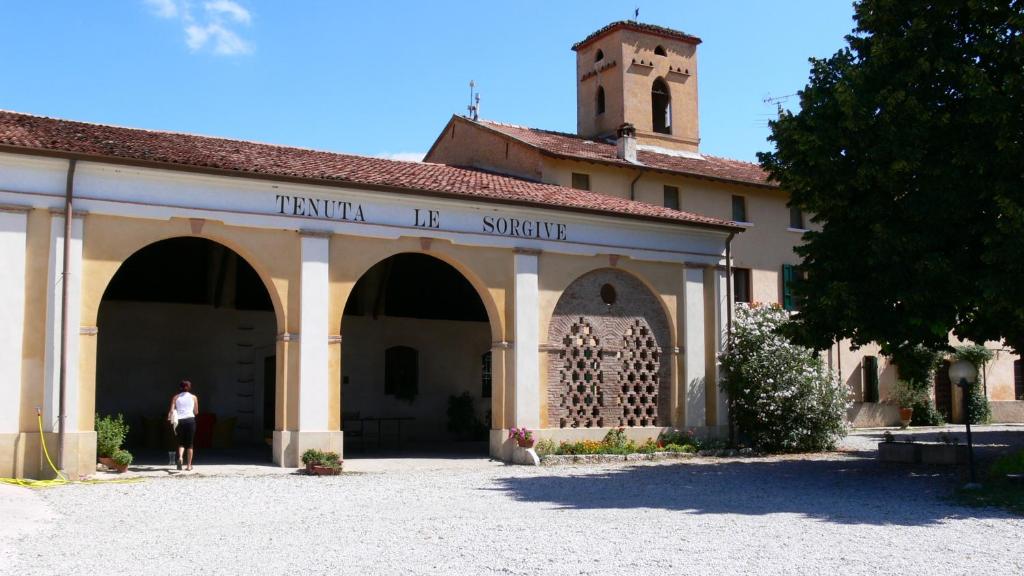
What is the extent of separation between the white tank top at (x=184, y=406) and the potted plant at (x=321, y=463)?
6.18 ft

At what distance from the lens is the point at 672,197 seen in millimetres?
27312

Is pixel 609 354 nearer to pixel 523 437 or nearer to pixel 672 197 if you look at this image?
pixel 523 437

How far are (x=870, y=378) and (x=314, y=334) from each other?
19980 mm

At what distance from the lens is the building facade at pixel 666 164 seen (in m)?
26.6

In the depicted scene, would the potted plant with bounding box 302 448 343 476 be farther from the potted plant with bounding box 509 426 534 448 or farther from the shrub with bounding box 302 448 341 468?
the potted plant with bounding box 509 426 534 448

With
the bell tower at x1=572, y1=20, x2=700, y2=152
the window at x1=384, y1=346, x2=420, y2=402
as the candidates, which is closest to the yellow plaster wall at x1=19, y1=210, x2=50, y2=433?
the window at x1=384, y1=346, x2=420, y2=402

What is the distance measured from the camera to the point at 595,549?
882 cm

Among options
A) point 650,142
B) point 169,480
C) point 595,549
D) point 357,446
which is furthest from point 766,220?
point 595,549

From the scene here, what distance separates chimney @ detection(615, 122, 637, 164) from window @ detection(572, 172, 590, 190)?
4.89 feet

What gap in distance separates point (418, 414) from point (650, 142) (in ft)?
40.5

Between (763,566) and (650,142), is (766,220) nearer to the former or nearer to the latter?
(650,142)

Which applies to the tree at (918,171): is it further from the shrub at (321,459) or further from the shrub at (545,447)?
the shrub at (321,459)

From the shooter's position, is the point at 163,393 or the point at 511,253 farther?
the point at 163,393

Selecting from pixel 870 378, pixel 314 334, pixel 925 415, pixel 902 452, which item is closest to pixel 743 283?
pixel 870 378
